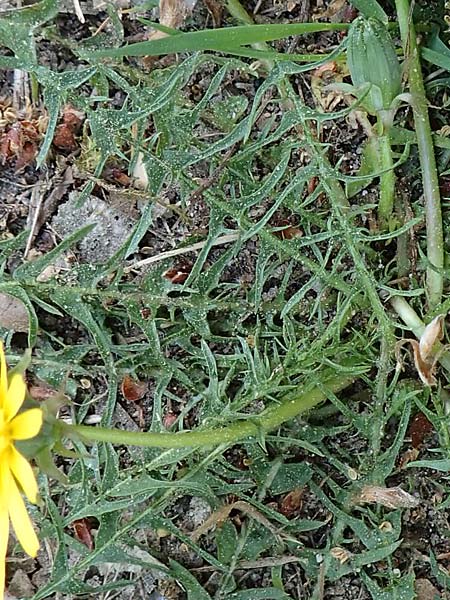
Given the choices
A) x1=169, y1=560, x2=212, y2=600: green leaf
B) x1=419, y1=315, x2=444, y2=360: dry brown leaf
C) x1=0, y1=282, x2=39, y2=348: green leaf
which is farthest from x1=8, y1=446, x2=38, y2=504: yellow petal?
x1=419, y1=315, x2=444, y2=360: dry brown leaf

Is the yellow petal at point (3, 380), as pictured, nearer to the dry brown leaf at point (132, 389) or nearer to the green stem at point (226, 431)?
the green stem at point (226, 431)

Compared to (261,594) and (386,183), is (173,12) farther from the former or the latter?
(261,594)

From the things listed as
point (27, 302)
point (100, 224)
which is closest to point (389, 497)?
point (27, 302)

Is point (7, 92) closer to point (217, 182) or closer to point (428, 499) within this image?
point (217, 182)

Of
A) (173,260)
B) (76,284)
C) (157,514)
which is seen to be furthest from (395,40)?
(157,514)

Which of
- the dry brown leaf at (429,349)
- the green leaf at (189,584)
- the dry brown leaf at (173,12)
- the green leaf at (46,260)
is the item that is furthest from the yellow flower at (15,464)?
the dry brown leaf at (173,12)

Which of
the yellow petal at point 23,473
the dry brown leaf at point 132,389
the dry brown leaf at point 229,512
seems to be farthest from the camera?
the dry brown leaf at point 132,389
